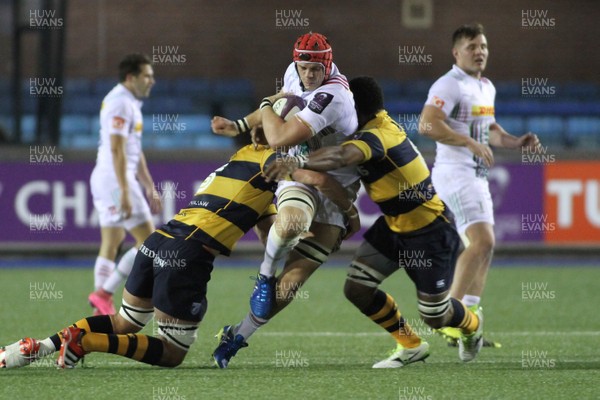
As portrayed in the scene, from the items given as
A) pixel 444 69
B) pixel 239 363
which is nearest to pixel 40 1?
pixel 444 69

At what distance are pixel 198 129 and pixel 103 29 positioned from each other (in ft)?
10.3

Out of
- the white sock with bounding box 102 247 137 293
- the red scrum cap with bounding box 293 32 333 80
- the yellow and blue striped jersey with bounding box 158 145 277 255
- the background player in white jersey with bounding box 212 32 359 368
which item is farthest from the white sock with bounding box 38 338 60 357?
the white sock with bounding box 102 247 137 293

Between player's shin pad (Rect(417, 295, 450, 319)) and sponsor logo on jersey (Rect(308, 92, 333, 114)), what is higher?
sponsor logo on jersey (Rect(308, 92, 333, 114))

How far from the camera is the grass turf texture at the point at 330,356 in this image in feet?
19.2

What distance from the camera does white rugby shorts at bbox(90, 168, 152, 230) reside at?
948cm

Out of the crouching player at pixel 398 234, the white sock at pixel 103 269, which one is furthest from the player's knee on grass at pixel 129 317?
the white sock at pixel 103 269

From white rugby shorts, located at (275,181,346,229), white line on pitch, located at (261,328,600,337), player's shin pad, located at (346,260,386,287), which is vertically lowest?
white line on pitch, located at (261,328,600,337)

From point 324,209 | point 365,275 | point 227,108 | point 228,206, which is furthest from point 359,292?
point 227,108

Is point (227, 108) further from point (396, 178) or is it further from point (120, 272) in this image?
point (396, 178)

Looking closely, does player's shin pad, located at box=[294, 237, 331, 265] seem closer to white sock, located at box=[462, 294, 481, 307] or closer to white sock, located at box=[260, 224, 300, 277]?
white sock, located at box=[260, 224, 300, 277]

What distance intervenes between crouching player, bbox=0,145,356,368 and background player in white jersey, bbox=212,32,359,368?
0.16 meters

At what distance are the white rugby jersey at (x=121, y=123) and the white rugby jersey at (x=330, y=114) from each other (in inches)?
108

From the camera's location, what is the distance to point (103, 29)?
1881 centimetres

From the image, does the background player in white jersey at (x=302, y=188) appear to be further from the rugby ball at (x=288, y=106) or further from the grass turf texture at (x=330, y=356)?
the grass turf texture at (x=330, y=356)
